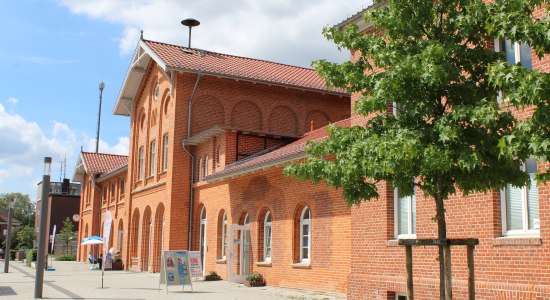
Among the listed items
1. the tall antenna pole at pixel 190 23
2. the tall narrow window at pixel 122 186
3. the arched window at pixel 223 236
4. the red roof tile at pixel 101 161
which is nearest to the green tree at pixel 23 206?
the red roof tile at pixel 101 161

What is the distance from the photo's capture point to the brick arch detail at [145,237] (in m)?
31.2

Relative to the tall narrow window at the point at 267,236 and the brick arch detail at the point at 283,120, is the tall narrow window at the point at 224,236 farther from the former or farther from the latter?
the brick arch detail at the point at 283,120

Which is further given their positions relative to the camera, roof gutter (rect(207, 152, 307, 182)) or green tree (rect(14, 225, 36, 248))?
green tree (rect(14, 225, 36, 248))

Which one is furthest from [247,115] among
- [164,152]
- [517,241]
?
[517,241]

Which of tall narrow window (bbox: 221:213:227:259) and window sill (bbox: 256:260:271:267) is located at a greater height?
tall narrow window (bbox: 221:213:227:259)

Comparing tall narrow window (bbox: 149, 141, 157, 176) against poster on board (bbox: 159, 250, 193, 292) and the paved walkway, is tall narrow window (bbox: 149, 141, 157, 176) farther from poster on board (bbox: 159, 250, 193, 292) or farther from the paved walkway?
poster on board (bbox: 159, 250, 193, 292)

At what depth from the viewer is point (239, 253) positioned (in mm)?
22312

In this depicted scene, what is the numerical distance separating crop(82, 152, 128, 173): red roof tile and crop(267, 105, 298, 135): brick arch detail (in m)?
19.7

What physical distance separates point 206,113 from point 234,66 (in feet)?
9.94

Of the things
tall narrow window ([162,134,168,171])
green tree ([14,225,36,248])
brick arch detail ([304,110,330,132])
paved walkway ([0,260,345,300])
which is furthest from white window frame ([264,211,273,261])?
green tree ([14,225,36,248])

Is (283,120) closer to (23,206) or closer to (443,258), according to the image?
(443,258)

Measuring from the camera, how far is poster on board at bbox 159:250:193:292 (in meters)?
18.2

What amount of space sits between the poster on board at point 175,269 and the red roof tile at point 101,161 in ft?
89.3

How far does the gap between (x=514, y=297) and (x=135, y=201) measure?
25.7 metres
